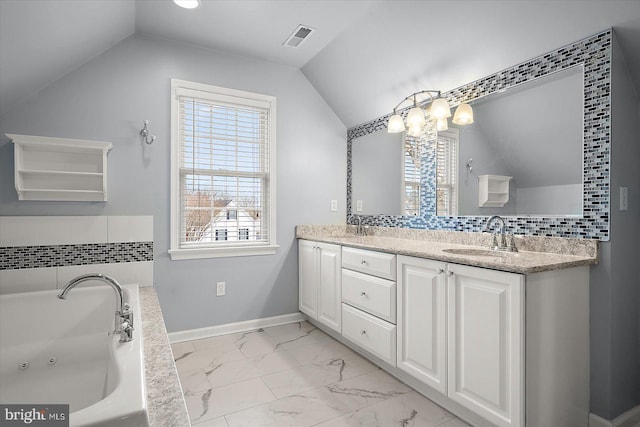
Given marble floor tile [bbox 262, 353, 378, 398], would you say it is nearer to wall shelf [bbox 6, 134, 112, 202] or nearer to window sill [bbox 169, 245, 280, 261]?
window sill [bbox 169, 245, 280, 261]

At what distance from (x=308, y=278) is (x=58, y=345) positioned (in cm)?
190

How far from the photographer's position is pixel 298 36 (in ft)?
9.43

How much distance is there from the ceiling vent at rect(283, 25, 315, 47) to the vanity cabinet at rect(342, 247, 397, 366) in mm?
1747

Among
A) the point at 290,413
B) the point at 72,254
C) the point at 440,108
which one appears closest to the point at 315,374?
the point at 290,413

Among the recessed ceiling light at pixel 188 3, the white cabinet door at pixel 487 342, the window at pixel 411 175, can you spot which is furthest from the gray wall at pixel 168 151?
the white cabinet door at pixel 487 342

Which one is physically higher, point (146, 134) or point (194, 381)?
point (146, 134)

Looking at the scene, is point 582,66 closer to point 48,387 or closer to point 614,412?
point 614,412

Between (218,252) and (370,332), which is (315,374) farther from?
(218,252)

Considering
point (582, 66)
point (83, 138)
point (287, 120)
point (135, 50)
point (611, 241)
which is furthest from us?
point (287, 120)

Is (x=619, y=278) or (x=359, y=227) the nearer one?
(x=619, y=278)

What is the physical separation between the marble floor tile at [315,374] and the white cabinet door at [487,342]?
0.76 meters

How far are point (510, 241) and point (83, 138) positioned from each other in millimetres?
3025

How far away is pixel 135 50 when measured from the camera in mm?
2783

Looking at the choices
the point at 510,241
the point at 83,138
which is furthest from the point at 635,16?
the point at 83,138
